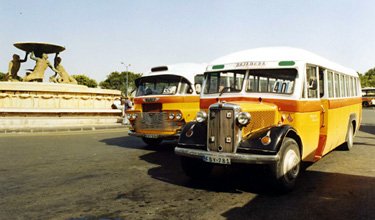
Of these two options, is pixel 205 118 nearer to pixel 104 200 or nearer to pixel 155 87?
pixel 104 200

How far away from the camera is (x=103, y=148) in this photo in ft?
35.4

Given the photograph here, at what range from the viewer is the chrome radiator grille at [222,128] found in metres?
5.36

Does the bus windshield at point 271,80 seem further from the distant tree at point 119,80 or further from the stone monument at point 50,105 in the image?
the distant tree at point 119,80

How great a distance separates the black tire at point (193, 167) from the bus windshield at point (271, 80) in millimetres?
1737

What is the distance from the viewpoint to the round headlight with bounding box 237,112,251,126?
527cm

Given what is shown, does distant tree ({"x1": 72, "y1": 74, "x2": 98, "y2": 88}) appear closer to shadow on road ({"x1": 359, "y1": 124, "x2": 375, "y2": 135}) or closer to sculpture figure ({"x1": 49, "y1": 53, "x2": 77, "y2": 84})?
sculpture figure ({"x1": 49, "y1": 53, "x2": 77, "y2": 84})

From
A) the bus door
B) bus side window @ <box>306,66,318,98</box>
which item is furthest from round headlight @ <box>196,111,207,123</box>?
the bus door

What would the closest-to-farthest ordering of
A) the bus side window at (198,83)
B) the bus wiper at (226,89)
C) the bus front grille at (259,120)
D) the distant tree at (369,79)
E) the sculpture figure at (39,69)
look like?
1. the bus front grille at (259,120)
2. the bus wiper at (226,89)
3. the bus side window at (198,83)
4. the sculpture figure at (39,69)
5. the distant tree at (369,79)

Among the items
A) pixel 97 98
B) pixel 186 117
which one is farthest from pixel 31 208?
pixel 97 98

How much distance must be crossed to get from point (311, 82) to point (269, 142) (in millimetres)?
2022

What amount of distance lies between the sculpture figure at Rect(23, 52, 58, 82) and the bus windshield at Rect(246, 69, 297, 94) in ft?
73.5

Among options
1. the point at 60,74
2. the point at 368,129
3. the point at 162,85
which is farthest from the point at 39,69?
the point at 368,129

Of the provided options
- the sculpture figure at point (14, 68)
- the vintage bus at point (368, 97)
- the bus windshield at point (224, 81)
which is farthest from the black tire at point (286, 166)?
the vintage bus at point (368, 97)

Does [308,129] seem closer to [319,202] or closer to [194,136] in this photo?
[319,202]
